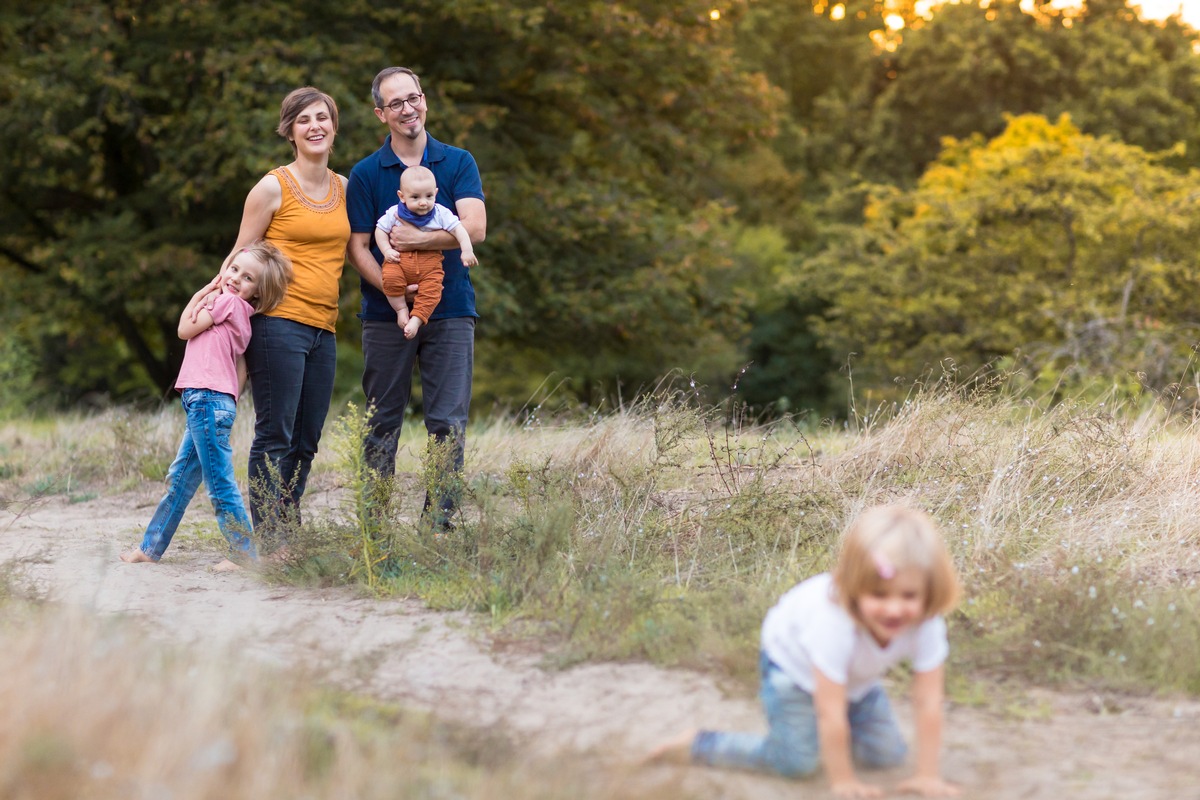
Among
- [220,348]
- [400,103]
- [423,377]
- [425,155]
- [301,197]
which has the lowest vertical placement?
[423,377]

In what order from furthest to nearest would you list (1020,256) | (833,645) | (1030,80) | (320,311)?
(1030,80), (1020,256), (320,311), (833,645)

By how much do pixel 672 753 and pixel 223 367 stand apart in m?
3.13

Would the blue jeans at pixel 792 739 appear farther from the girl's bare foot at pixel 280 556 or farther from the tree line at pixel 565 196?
the tree line at pixel 565 196

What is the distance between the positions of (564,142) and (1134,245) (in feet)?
33.7

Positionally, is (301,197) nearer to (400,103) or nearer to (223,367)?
(400,103)

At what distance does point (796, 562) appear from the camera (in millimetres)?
4910

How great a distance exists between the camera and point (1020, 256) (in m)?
20.2

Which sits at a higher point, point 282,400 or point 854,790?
point 282,400

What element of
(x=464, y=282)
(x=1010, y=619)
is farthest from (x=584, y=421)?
(x=1010, y=619)

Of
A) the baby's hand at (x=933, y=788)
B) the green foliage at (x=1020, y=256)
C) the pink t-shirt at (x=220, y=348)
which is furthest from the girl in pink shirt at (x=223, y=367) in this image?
the green foliage at (x=1020, y=256)

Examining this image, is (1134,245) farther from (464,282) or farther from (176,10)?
(464,282)

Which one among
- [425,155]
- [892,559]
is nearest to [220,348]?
[425,155]

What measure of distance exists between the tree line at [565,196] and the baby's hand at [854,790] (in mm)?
5388

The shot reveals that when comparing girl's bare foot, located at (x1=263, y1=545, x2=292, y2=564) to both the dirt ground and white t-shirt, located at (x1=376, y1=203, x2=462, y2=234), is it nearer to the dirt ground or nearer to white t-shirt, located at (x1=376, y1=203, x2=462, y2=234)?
the dirt ground
